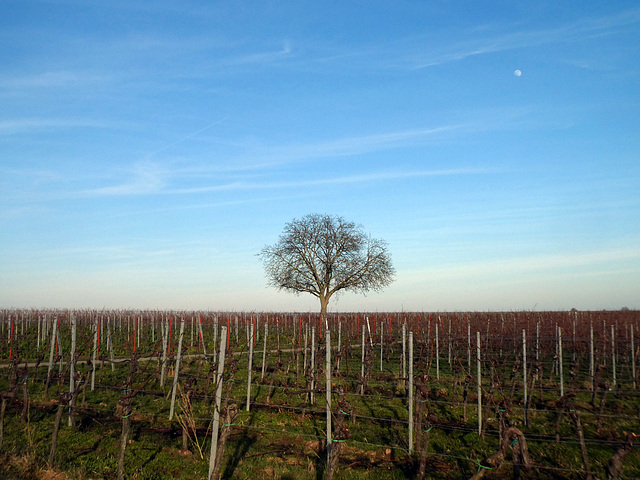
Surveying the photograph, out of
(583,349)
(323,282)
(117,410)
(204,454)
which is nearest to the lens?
(204,454)

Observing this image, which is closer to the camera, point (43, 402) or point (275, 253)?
point (43, 402)

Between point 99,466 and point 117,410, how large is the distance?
9.62ft

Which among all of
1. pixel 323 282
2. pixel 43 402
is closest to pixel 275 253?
pixel 323 282

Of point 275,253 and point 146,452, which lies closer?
point 146,452

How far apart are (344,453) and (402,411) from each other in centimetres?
332

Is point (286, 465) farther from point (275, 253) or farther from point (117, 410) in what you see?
point (275, 253)

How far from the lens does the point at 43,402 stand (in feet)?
35.0

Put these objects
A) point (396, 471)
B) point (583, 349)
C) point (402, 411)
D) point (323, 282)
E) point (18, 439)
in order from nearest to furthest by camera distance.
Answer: point (396, 471) < point (18, 439) < point (402, 411) < point (583, 349) < point (323, 282)

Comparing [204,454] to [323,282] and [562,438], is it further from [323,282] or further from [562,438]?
[323,282]

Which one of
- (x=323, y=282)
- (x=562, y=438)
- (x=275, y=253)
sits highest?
(x=275, y=253)

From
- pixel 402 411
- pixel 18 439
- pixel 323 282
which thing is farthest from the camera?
pixel 323 282

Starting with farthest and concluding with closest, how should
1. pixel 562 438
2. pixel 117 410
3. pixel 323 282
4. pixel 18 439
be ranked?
pixel 323 282
pixel 117 410
pixel 562 438
pixel 18 439

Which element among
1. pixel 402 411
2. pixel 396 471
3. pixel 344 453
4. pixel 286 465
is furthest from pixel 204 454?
pixel 402 411

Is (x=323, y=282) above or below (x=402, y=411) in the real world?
above
